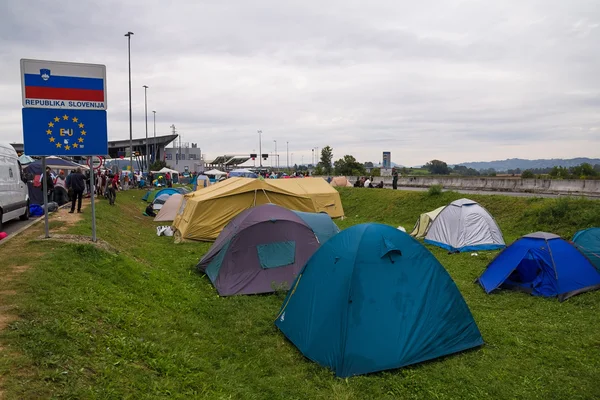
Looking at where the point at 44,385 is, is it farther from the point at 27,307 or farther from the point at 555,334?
the point at 555,334

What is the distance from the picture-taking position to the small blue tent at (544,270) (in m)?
8.81

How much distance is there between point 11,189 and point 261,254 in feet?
27.0

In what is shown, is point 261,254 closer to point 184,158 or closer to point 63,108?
point 63,108

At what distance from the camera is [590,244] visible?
9.88m

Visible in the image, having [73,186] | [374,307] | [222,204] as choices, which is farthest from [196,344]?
[73,186]

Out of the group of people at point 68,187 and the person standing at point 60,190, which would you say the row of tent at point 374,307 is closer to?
the group of people at point 68,187

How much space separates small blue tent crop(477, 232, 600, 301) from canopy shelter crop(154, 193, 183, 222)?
50.6 ft

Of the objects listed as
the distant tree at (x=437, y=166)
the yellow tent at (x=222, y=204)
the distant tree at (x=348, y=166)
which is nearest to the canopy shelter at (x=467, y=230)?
the yellow tent at (x=222, y=204)

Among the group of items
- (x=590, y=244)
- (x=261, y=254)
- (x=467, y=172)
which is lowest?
(x=261, y=254)

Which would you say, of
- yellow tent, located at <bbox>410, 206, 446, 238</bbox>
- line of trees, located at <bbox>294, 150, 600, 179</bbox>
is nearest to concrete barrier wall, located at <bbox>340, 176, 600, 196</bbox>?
line of trees, located at <bbox>294, 150, 600, 179</bbox>

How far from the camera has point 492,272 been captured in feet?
32.0

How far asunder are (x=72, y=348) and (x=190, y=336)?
7.23ft

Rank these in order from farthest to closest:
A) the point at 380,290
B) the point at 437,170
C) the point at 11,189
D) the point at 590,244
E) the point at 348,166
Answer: the point at 437,170
the point at 348,166
the point at 11,189
the point at 590,244
the point at 380,290

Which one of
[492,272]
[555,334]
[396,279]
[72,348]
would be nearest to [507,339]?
[555,334]
